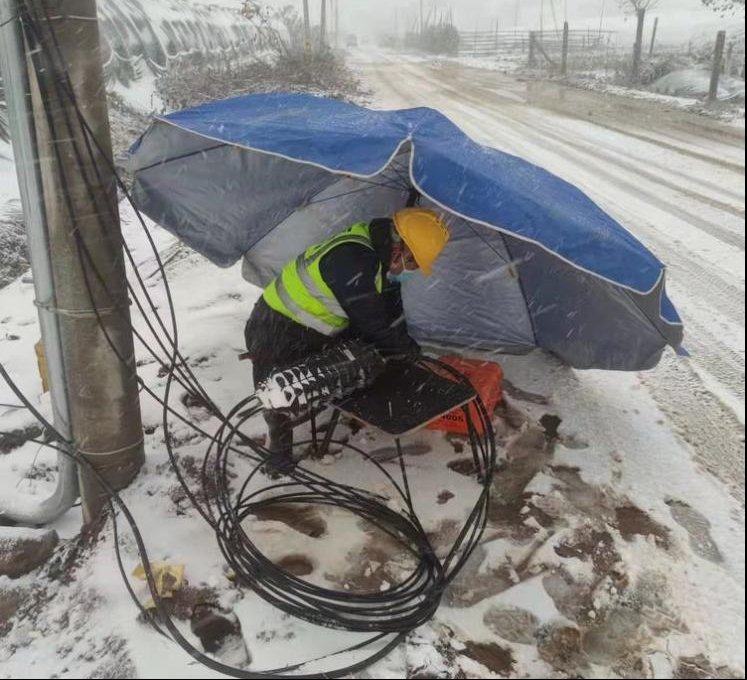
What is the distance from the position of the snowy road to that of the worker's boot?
7.55 feet

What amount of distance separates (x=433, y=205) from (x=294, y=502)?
2.19 m

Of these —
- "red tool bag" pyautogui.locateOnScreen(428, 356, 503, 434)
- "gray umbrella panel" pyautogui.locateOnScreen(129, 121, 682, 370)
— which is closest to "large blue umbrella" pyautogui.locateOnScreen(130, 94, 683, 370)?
"gray umbrella panel" pyautogui.locateOnScreen(129, 121, 682, 370)

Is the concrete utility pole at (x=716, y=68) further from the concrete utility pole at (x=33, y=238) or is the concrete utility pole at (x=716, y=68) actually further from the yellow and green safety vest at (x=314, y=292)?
the concrete utility pole at (x=33, y=238)

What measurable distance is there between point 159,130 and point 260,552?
2476 mm

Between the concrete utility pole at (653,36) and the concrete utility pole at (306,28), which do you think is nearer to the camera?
the concrete utility pole at (306,28)

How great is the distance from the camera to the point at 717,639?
2.45 meters

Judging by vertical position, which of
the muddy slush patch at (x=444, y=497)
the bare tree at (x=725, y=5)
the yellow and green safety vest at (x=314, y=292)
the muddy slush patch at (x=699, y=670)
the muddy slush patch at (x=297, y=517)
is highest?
the bare tree at (x=725, y=5)

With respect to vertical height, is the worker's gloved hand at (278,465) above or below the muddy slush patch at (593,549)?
above

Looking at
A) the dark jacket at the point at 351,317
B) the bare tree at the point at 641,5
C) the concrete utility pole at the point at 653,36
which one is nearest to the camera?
the dark jacket at the point at 351,317

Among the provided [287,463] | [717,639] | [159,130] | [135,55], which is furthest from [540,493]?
[135,55]

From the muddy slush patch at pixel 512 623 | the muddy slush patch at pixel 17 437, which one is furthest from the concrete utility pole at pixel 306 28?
the muddy slush patch at pixel 512 623

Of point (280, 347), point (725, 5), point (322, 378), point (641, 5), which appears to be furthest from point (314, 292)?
point (641, 5)

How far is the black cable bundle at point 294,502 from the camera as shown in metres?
2.43

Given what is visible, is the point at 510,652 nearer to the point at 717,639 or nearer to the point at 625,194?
the point at 717,639
